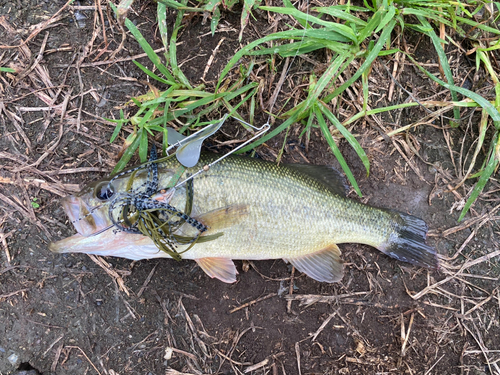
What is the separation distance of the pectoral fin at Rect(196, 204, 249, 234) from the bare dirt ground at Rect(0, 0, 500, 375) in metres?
0.62

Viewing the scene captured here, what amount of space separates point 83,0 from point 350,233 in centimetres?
308

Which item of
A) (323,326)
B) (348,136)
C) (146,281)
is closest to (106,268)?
(146,281)

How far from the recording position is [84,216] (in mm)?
2385

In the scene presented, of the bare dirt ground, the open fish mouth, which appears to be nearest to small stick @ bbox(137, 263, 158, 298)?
the bare dirt ground

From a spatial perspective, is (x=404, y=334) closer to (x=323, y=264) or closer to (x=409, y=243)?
(x=409, y=243)

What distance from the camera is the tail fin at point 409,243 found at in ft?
9.25

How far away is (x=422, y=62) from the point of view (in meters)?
3.01

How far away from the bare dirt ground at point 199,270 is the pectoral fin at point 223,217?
0.62m

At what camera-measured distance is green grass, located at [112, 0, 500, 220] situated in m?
2.59

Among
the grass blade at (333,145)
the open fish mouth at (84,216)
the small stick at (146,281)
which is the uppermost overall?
the grass blade at (333,145)

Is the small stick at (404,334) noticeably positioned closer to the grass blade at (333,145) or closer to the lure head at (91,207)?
the grass blade at (333,145)

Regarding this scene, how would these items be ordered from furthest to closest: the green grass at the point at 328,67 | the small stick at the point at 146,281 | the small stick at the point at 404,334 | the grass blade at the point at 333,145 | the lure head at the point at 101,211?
the small stick at the point at 404,334
the small stick at the point at 146,281
the grass blade at the point at 333,145
the green grass at the point at 328,67
the lure head at the point at 101,211

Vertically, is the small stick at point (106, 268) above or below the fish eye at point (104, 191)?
below

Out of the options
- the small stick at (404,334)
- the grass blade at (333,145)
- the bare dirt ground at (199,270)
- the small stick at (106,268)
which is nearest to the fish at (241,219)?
the grass blade at (333,145)
